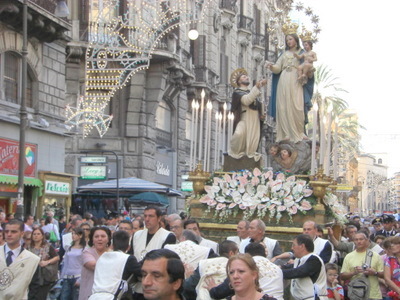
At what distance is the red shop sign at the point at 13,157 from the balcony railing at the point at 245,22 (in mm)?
28104

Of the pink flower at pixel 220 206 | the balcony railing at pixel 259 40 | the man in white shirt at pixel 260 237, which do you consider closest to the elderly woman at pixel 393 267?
the man in white shirt at pixel 260 237

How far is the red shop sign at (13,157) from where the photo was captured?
73.4 feet

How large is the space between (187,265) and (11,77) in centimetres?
1670

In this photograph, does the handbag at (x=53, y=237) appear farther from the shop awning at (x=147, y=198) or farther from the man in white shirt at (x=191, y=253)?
the man in white shirt at (x=191, y=253)

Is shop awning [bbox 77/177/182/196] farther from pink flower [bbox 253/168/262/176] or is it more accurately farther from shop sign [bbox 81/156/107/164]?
pink flower [bbox 253/168/262/176]

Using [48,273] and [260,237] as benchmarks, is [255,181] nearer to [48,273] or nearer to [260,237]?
[260,237]

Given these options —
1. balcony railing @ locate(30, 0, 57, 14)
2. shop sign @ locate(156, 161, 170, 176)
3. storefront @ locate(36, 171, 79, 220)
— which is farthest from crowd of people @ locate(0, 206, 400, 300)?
shop sign @ locate(156, 161, 170, 176)

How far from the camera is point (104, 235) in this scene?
29.9ft

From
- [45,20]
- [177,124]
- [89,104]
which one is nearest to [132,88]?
[89,104]

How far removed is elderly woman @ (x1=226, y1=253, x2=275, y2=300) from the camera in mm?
5805

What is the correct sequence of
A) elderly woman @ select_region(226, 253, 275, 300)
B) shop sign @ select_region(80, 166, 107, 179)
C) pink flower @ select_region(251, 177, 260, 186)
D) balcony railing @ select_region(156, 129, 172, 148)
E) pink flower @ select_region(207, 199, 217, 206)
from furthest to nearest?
1. balcony railing @ select_region(156, 129, 172, 148)
2. shop sign @ select_region(80, 166, 107, 179)
3. pink flower @ select_region(207, 199, 217, 206)
4. pink flower @ select_region(251, 177, 260, 186)
5. elderly woman @ select_region(226, 253, 275, 300)

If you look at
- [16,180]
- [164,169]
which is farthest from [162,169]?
[16,180]

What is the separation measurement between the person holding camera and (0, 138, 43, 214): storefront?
519 inches

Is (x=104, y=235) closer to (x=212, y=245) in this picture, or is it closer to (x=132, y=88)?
(x=212, y=245)
